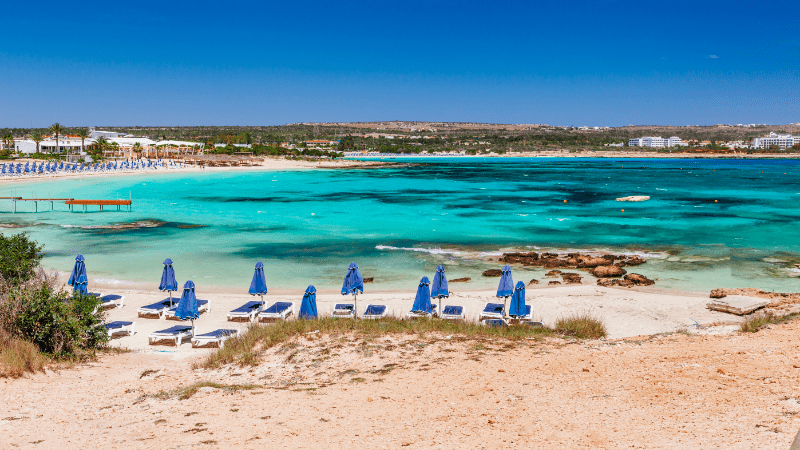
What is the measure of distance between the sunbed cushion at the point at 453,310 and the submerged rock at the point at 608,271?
7.24 m

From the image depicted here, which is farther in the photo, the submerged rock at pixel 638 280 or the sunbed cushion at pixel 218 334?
the submerged rock at pixel 638 280

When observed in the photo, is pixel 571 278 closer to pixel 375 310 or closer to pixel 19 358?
pixel 375 310

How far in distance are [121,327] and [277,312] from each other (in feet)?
11.0

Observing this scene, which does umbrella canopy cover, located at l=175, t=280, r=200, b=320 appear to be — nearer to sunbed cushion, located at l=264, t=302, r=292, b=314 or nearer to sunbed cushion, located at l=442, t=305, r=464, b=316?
sunbed cushion, located at l=264, t=302, r=292, b=314

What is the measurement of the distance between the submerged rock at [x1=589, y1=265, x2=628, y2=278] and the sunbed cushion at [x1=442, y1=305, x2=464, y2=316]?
23.8 ft

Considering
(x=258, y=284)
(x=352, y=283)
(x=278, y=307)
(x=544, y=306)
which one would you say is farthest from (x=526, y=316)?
(x=258, y=284)

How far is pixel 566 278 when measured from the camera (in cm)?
1850

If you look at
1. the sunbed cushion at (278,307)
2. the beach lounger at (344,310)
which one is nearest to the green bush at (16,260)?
the sunbed cushion at (278,307)

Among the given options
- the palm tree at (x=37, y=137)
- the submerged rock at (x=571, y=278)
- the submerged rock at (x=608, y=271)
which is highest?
the palm tree at (x=37, y=137)

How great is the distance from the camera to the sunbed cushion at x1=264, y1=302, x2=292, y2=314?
13469 mm

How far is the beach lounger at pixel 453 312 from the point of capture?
42.8 ft

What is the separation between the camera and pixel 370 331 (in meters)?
10.1

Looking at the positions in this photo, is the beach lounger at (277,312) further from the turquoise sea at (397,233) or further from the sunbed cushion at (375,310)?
the turquoise sea at (397,233)

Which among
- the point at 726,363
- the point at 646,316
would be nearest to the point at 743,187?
the point at 646,316
